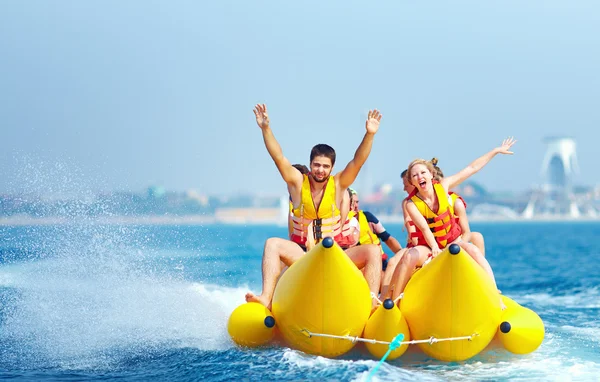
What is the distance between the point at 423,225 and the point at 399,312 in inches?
29.6

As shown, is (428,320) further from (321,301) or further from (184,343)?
(184,343)

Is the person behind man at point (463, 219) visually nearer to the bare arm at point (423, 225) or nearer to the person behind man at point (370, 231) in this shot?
the bare arm at point (423, 225)

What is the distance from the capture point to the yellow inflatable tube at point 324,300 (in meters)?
4.68

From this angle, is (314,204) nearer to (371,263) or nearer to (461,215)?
(371,263)

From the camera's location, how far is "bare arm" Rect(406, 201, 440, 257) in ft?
17.1

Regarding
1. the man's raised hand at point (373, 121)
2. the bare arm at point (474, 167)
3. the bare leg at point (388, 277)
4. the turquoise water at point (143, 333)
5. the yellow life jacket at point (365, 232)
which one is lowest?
the turquoise water at point (143, 333)

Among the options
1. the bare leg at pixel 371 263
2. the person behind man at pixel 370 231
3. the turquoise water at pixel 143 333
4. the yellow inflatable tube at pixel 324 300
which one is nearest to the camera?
the yellow inflatable tube at pixel 324 300

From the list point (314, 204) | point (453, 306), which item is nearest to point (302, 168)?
point (314, 204)

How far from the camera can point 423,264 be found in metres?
5.25

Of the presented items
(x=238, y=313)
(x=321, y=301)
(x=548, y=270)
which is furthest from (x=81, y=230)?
(x=548, y=270)

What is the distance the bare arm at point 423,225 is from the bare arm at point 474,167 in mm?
473

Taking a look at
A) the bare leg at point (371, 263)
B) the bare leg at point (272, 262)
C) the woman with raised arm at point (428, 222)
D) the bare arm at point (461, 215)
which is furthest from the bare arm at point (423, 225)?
the bare leg at point (272, 262)

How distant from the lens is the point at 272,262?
17.3ft

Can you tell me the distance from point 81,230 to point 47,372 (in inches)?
133
